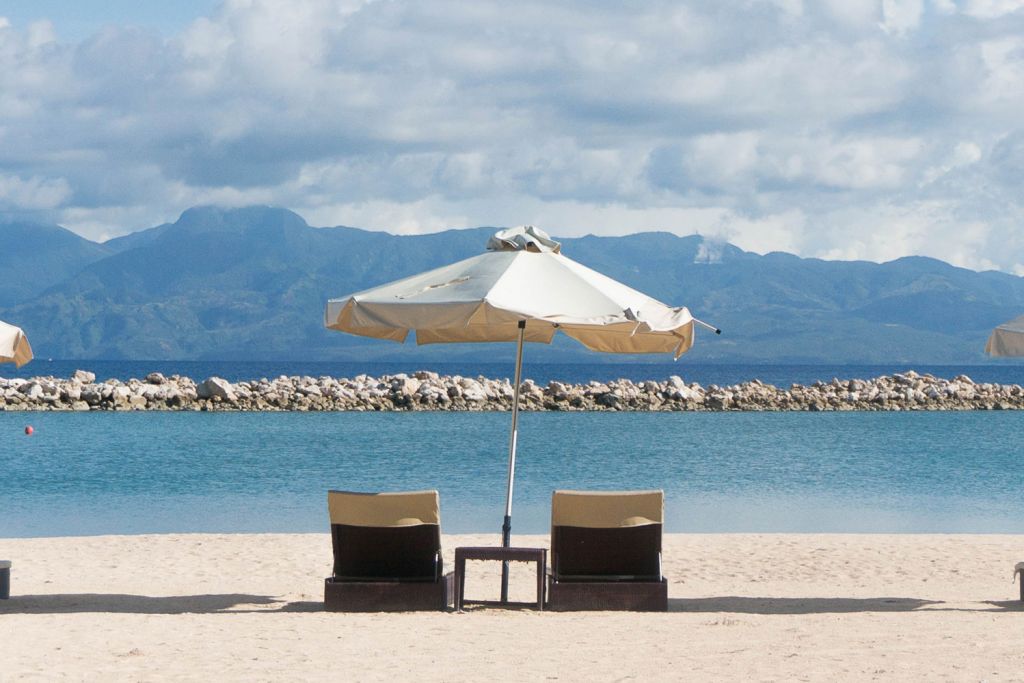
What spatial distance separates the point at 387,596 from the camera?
8203 mm

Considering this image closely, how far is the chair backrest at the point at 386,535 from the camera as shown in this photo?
26.2ft

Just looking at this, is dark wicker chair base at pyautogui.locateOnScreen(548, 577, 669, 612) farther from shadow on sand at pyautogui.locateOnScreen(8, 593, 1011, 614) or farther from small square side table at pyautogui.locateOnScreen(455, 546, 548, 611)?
shadow on sand at pyautogui.locateOnScreen(8, 593, 1011, 614)

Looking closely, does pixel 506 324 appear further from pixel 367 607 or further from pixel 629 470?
pixel 629 470

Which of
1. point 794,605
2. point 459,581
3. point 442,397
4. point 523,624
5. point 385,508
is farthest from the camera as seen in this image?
point 442,397

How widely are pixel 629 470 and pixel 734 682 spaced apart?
620 inches

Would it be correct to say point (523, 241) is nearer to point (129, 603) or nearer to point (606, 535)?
point (606, 535)

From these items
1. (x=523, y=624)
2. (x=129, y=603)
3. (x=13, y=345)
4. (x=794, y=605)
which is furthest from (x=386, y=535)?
(x=13, y=345)

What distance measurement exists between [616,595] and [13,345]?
14.8ft

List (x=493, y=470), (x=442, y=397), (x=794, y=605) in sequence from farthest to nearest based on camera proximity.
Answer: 1. (x=442, y=397)
2. (x=493, y=470)
3. (x=794, y=605)

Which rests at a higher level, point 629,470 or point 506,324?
point 506,324

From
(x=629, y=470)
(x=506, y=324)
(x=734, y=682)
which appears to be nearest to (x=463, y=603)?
(x=506, y=324)

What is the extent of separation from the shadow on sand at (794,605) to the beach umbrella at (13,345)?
4856 millimetres

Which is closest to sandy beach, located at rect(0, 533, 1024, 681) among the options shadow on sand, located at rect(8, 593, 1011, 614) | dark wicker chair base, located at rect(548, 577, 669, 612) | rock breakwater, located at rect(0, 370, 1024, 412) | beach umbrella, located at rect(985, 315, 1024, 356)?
shadow on sand, located at rect(8, 593, 1011, 614)

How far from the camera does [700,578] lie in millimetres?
10531
